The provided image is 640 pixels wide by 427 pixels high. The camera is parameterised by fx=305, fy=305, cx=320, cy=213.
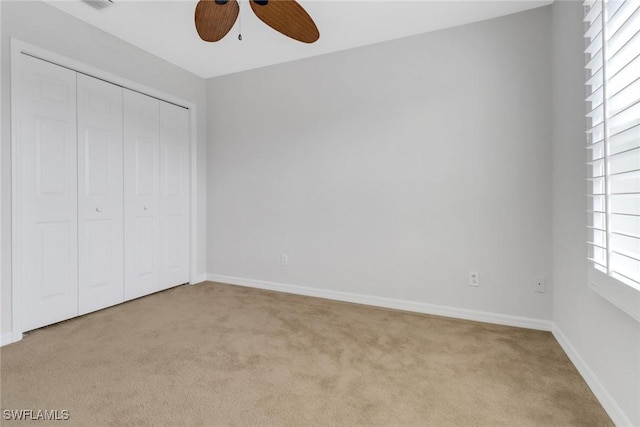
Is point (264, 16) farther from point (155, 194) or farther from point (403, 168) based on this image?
point (155, 194)

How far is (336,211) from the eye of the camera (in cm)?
301

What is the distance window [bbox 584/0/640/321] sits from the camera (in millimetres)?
1188

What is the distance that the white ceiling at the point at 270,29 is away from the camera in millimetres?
2295

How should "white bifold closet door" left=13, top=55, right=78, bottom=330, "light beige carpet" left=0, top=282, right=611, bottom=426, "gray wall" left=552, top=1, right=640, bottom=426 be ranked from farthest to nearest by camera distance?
"white bifold closet door" left=13, top=55, right=78, bottom=330 → "light beige carpet" left=0, top=282, right=611, bottom=426 → "gray wall" left=552, top=1, right=640, bottom=426

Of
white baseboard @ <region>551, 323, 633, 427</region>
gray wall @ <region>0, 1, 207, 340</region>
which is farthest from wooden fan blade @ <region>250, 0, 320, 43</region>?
white baseboard @ <region>551, 323, 633, 427</region>

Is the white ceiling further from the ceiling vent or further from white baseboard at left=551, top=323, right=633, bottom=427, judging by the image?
white baseboard at left=551, top=323, right=633, bottom=427

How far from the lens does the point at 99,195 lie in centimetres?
265

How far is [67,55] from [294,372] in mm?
2915

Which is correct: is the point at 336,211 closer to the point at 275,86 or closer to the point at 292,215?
the point at 292,215

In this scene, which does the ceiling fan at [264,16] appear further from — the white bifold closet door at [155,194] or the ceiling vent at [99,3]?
the white bifold closet door at [155,194]

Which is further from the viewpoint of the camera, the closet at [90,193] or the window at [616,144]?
the closet at [90,193]

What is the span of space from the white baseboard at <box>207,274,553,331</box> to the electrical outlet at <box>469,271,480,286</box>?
23 cm

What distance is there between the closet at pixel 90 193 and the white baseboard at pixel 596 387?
3.49m

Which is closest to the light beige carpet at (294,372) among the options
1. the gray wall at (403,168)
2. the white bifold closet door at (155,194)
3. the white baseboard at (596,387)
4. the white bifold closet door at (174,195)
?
the white baseboard at (596,387)
